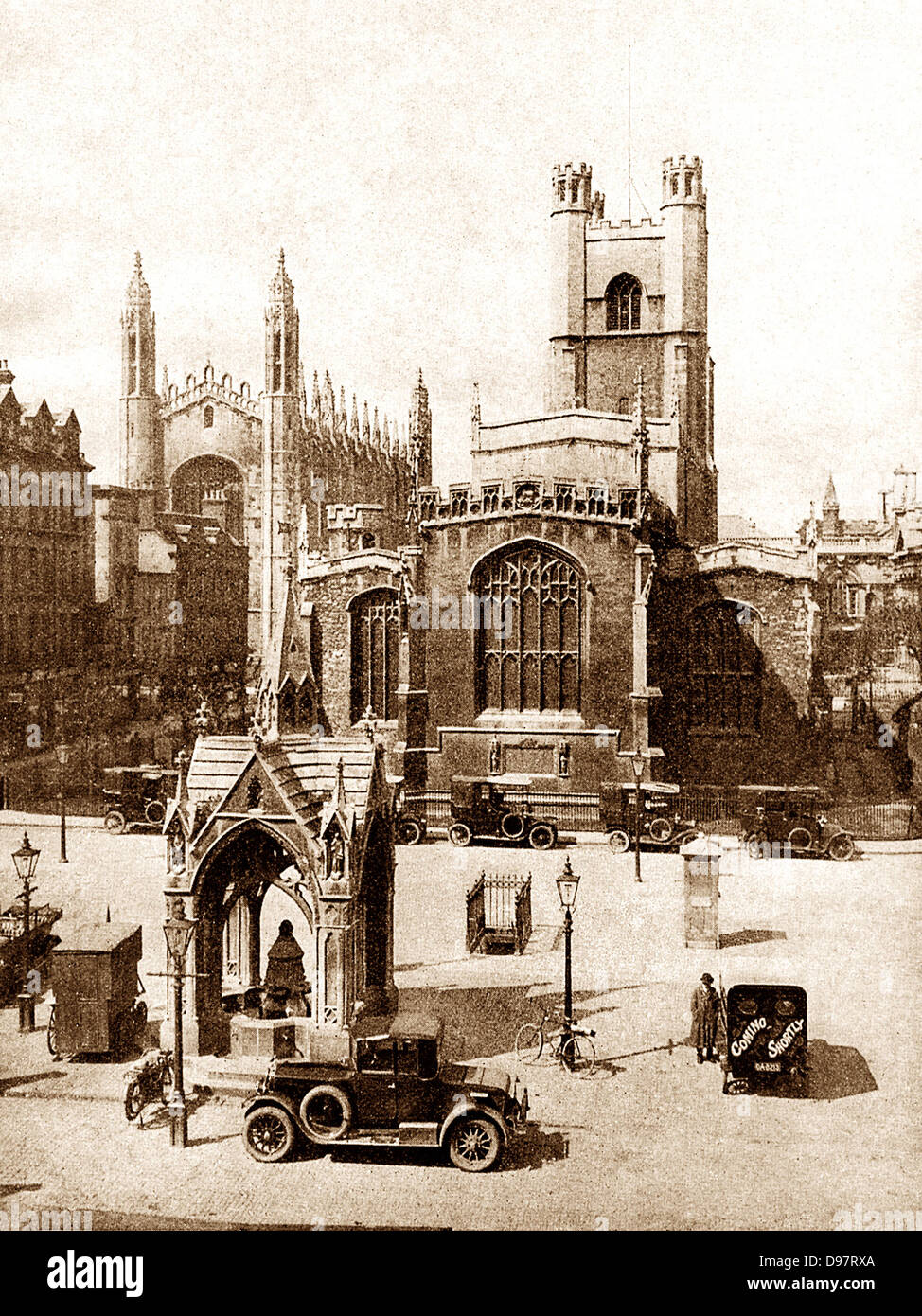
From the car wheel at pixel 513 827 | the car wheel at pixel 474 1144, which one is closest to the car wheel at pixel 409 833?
the car wheel at pixel 513 827

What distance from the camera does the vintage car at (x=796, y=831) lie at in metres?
27.7

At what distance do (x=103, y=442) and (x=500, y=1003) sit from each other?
11.8 meters

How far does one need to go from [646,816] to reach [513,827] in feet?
10.8

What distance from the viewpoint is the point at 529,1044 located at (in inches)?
656

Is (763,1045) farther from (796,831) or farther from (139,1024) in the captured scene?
(796,831)

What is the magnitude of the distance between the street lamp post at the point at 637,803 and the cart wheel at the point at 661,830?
722 millimetres

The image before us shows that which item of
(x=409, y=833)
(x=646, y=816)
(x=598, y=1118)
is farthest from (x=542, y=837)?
(x=598, y=1118)

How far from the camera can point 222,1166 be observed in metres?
13.4

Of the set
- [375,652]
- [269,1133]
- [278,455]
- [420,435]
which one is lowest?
[269,1133]

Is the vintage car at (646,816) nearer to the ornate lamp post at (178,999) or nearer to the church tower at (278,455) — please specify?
the church tower at (278,455)

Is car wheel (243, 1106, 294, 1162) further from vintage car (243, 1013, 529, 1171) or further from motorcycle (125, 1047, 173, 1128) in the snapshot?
motorcycle (125, 1047, 173, 1128)

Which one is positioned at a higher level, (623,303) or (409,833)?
(623,303)
